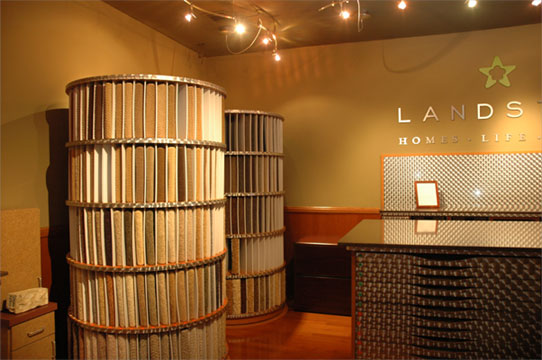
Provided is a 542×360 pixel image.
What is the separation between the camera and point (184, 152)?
2.88 m

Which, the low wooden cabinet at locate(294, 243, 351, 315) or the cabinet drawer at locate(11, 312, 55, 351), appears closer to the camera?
the cabinet drawer at locate(11, 312, 55, 351)

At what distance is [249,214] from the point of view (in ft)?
14.0

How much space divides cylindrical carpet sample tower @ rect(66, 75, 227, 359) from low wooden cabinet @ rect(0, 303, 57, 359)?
0.15 metres

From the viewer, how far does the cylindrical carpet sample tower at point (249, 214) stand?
4.23 m

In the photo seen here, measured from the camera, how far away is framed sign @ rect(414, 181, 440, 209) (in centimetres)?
491

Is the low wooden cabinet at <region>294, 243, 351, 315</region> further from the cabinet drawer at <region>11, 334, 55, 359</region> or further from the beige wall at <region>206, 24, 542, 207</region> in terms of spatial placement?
the cabinet drawer at <region>11, 334, 55, 359</region>

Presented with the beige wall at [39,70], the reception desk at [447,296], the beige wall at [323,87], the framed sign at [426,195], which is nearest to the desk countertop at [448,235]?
the reception desk at [447,296]

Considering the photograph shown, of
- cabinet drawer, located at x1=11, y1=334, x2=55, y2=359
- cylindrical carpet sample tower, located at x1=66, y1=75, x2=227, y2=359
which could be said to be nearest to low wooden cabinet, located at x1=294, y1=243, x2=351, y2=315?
cylindrical carpet sample tower, located at x1=66, y1=75, x2=227, y2=359

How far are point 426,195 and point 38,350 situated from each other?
4.18 meters

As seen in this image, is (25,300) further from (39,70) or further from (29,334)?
(39,70)

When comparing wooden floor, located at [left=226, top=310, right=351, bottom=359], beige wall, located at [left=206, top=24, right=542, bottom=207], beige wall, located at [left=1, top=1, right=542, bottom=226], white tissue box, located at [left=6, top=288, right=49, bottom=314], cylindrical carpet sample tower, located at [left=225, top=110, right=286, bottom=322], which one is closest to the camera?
white tissue box, located at [left=6, top=288, right=49, bottom=314]

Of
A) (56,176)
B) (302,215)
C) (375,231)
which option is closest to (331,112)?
(302,215)

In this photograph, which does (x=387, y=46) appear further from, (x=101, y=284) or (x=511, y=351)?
(x=101, y=284)

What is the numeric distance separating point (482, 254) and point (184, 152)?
1976 mm
